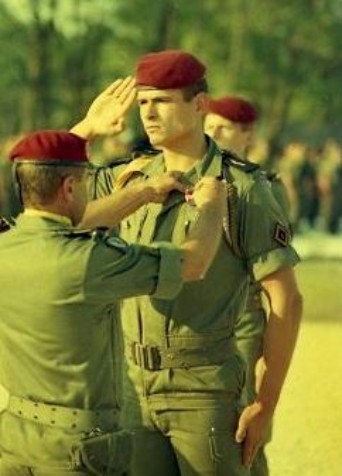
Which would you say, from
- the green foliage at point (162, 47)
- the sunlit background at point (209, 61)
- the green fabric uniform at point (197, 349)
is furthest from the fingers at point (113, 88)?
the green foliage at point (162, 47)

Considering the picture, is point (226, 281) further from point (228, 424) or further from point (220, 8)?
point (220, 8)

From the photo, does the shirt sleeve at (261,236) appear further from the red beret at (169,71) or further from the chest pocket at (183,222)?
the red beret at (169,71)

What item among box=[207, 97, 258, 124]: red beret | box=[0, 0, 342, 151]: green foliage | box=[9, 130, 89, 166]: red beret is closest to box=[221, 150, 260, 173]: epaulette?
box=[9, 130, 89, 166]: red beret

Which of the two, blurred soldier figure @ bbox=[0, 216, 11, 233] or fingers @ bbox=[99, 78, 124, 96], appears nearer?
blurred soldier figure @ bbox=[0, 216, 11, 233]

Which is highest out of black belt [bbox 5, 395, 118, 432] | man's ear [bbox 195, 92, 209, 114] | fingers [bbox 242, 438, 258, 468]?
man's ear [bbox 195, 92, 209, 114]

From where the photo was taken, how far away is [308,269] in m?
20.0

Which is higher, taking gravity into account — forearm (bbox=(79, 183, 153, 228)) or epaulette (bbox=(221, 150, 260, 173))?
epaulette (bbox=(221, 150, 260, 173))

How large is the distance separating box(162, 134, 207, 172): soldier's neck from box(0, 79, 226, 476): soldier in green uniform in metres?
0.66

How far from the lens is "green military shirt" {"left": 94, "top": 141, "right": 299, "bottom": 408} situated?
451 cm

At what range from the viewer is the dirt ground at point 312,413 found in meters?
7.50

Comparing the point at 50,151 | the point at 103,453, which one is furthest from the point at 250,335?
the point at 50,151

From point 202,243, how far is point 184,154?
69 cm

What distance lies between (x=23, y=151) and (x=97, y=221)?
21.2 inches

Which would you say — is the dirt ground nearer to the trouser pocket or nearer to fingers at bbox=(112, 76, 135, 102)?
fingers at bbox=(112, 76, 135, 102)
